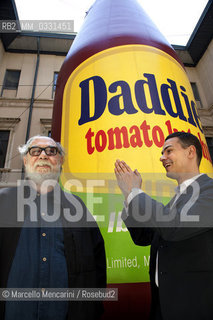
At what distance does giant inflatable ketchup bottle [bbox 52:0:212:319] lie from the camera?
76.7 inches

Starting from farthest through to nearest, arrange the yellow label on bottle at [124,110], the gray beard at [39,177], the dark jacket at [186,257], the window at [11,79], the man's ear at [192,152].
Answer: the window at [11,79] < the yellow label on bottle at [124,110] < the gray beard at [39,177] < the man's ear at [192,152] < the dark jacket at [186,257]

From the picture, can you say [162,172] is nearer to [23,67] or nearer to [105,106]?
[105,106]

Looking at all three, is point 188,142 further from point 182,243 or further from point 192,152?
point 182,243

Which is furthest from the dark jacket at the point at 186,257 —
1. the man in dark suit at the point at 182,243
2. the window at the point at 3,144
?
the window at the point at 3,144

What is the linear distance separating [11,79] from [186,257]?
1057 centimetres

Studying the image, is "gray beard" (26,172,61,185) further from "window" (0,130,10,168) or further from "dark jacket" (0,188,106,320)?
"window" (0,130,10,168)

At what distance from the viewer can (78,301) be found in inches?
48.0

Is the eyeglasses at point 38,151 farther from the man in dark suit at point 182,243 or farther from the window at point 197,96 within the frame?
the window at point 197,96

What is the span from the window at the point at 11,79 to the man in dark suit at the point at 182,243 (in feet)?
32.2

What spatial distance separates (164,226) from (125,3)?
4617 millimetres

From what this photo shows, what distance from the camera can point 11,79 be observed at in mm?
9586

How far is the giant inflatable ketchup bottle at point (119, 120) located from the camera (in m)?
1.95

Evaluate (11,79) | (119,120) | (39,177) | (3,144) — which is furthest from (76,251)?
(11,79)

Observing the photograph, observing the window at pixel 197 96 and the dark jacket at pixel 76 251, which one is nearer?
the dark jacket at pixel 76 251
